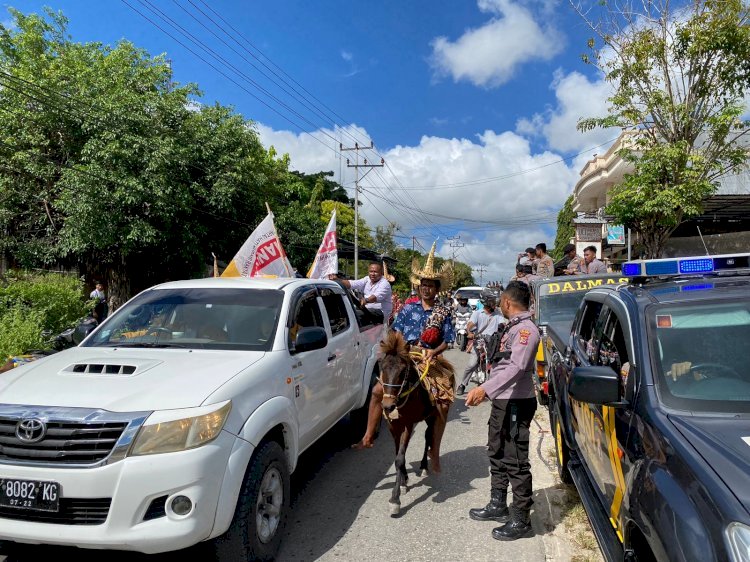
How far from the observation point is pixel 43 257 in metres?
19.6

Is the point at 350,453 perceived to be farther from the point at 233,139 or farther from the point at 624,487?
the point at 233,139

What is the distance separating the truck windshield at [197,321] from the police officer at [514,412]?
1.74 metres

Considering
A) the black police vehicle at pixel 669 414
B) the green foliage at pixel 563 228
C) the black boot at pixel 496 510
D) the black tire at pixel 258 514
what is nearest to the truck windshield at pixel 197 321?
the black tire at pixel 258 514

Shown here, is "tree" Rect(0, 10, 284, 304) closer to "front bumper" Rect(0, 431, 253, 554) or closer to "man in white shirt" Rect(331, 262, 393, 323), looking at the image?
"man in white shirt" Rect(331, 262, 393, 323)

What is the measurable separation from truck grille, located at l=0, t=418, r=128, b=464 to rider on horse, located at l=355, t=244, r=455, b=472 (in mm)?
2272

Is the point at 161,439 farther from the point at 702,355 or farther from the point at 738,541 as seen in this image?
the point at 702,355

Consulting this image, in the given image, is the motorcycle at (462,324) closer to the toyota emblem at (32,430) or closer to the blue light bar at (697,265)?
the blue light bar at (697,265)

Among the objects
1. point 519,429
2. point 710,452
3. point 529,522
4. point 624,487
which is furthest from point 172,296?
point 710,452

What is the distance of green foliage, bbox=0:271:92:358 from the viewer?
7.75 metres

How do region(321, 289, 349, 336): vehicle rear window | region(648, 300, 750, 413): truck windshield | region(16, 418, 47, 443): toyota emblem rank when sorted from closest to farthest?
region(648, 300, 750, 413): truck windshield, region(16, 418, 47, 443): toyota emblem, region(321, 289, 349, 336): vehicle rear window

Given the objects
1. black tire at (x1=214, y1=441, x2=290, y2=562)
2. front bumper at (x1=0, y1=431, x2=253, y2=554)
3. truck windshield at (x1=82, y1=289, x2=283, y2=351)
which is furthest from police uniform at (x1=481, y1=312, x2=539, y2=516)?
front bumper at (x1=0, y1=431, x2=253, y2=554)

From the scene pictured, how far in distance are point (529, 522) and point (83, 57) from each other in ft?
78.9

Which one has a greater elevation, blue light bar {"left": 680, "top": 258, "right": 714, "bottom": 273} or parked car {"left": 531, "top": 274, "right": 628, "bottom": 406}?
blue light bar {"left": 680, "top": 258, "right": 714, "bottom": 273}

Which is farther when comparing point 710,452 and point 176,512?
point 176,512
